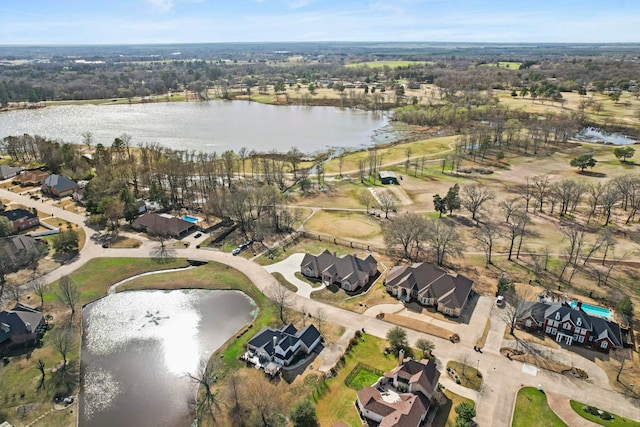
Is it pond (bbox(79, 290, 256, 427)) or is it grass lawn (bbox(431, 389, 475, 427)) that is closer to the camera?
grass lawn (bbox(431, 389, 475, 427))

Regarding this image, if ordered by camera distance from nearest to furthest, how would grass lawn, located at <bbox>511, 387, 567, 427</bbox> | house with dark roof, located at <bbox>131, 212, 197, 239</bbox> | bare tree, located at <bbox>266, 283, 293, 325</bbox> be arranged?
grass lawn, located at <bbox>511, 387, 567, 427</bbox> → bare tree, located at <bbox>266, 283, 293, 325</bbox> → house with dark roof, located at <bbox>131, 212, 197, 239</bbox>

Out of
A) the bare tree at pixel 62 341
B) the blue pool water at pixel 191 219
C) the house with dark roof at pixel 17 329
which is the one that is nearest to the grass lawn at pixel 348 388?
the bare tree at pixel 62 341

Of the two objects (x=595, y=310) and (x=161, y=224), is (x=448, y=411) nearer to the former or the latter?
(x=595, y=310)

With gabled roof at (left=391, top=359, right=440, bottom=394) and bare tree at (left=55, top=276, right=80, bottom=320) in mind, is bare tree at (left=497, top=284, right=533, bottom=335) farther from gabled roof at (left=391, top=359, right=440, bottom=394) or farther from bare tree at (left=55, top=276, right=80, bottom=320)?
bare tree at (left=55, top=276, right=80, bottom=320)

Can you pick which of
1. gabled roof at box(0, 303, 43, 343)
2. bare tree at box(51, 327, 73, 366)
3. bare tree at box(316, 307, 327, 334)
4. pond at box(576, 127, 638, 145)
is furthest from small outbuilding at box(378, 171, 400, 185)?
pond at box(576, 127, 638, 145)

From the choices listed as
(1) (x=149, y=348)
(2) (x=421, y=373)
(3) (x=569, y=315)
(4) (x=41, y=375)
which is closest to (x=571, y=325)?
(3) (x=569, y=315)

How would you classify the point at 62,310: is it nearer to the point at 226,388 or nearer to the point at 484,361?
the point at 226,388
